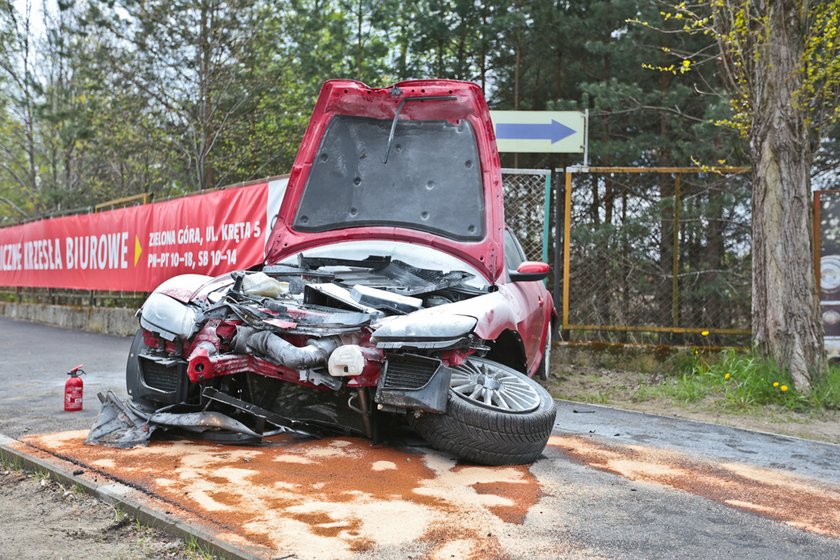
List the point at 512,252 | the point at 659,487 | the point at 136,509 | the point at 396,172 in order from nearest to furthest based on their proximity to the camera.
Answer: the point at 136,509 < the point at 659,487 < the point at 396,172 < the point at 512,252

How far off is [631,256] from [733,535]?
6.95 m

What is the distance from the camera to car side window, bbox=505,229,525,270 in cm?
708

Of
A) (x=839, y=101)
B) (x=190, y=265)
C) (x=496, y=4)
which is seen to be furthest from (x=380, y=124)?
(x=496, y=4)

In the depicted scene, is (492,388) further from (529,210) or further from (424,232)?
(529,210)

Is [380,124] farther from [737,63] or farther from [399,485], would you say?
[737,63]

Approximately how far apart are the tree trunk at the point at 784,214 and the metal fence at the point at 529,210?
→ 2.71 meters

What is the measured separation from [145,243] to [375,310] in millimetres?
11324

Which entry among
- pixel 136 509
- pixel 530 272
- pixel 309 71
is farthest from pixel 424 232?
pixel 309 71

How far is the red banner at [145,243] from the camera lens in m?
12.0

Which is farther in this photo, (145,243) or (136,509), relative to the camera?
(145,243)

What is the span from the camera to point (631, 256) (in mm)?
10359

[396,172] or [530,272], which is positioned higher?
[396,172]

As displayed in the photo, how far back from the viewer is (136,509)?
3.70m

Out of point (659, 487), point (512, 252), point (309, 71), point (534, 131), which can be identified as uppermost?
point (309, 71)
